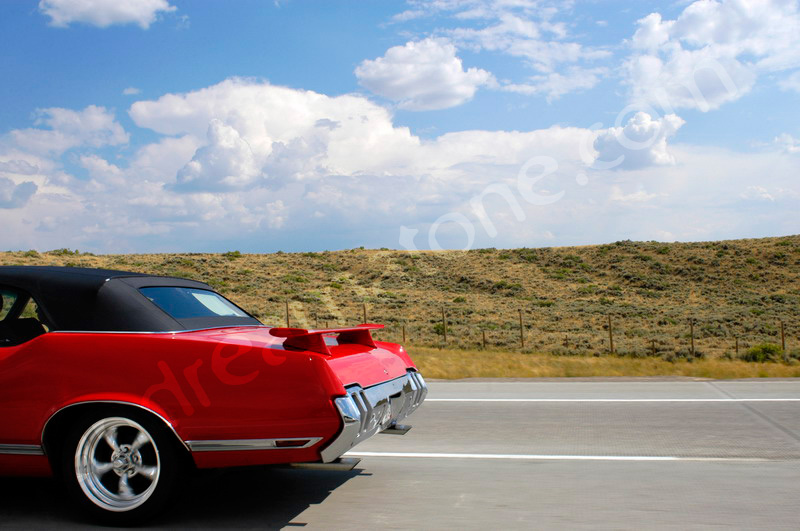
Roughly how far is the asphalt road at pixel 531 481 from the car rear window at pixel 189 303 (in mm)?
1198

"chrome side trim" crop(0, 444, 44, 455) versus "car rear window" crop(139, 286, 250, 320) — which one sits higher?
"car rear window" crop(139, 286, 250, 320)

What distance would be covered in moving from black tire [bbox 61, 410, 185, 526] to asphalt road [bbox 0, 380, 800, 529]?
0.21 meters

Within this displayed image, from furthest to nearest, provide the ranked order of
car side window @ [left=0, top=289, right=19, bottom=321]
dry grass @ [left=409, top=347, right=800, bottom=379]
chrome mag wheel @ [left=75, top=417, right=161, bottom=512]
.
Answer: dry grass @ [left=409, top=347, right=800, bottom=379], car side window @ [left=0, top=289, right=19, bottom=321], chrome mag wheel @ [left=75, top=417, right=161, bottom=512]

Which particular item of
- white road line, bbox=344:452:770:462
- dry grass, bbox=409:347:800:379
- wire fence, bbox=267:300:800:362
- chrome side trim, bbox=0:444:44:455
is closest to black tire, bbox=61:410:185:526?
chrome side trim, bbox=0:444:44:455

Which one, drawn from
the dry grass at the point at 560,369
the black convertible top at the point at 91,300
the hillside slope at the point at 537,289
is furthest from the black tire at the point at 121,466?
the hillside slope at the point at 537,289

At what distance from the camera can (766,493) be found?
5.05 m

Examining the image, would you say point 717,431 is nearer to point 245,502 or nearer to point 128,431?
point 245,502

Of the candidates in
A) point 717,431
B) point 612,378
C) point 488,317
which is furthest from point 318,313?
point 717,431

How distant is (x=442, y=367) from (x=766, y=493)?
10.5m

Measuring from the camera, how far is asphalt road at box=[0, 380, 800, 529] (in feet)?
14.8

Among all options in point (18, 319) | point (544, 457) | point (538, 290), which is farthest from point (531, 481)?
point (538, 290)

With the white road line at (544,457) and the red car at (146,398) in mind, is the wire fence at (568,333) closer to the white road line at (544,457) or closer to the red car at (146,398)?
the white road line at (544,457)

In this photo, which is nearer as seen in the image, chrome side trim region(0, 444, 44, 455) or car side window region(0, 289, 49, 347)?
chrome side trim region(0, 444, 44, 455)

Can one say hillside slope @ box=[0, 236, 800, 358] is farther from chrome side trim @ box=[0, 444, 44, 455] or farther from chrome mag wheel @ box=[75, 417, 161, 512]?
chrome side trim @ box=[0, 444, 44, 455]
